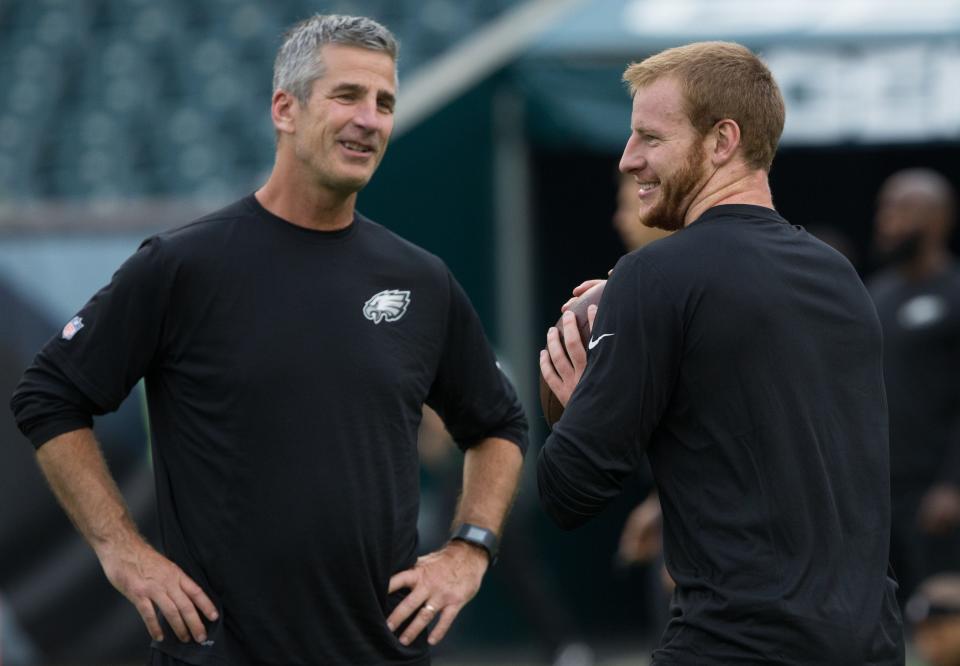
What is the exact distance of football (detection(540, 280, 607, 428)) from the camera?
3.69 meters

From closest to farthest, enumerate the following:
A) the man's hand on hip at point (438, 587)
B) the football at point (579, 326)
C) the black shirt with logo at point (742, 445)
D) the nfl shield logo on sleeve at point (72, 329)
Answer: the black shirt with logo at point (742, 445)
the football at point (579, 326)
the nfl shield logo on sleeve at point (72, 329)
the man's hand on hip at point (438, 587)

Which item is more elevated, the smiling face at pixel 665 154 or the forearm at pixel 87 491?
the smiling face at pixel 665 154

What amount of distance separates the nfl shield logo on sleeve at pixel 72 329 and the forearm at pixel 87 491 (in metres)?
0.22

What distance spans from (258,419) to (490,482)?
75 cm

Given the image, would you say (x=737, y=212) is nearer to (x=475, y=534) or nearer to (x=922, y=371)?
(x=475, y=534)

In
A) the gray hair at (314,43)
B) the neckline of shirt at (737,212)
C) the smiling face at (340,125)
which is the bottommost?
the neckline of shirt at (737,212)

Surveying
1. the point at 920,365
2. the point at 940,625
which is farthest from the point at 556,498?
the point at 920,365

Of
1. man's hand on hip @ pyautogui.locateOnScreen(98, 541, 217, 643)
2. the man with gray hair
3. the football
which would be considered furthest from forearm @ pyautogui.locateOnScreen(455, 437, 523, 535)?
man's hand on hip @ pyautogui.locateOnScreen(98, 541, 217, 643)

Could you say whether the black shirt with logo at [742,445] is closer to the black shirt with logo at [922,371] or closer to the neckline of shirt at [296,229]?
the neckline of shirt at [296,229]

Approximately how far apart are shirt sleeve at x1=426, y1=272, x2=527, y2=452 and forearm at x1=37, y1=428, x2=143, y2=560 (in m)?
0.85

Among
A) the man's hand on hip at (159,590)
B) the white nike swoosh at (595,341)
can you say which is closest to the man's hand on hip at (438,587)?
the man's hand on hip at (159,590)

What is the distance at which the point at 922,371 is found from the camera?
8.28 meters

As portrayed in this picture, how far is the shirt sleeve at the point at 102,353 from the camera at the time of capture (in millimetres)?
3873

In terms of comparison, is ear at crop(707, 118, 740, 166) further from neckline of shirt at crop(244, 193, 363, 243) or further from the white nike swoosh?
neckline of shirt at crop(244, 193, 363, 243)
